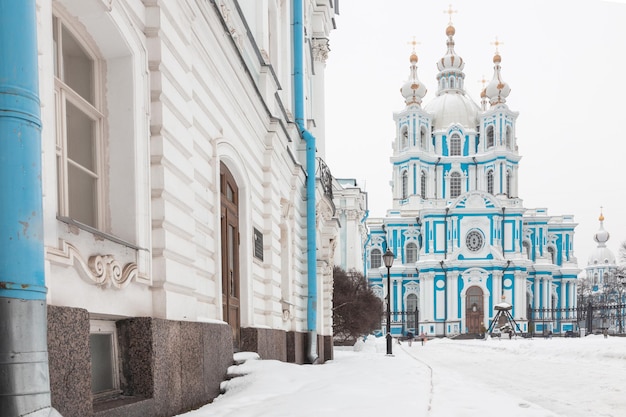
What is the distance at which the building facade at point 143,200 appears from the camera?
344 centimetres

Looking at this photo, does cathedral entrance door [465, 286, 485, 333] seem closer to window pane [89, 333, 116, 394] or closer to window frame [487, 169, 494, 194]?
window frame [487, 169, 494, 194]

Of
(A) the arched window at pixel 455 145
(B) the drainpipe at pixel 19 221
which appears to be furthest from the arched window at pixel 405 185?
(B) the drainpipe at pixel 19 221

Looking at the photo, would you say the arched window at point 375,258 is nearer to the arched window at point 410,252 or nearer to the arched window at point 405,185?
the arched window at point 410,252

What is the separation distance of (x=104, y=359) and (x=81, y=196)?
1118mm

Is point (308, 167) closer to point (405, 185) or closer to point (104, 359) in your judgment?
point (104, 359)

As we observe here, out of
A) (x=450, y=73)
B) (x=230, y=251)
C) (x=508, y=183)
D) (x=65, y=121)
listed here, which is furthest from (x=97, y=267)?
(x=450, y=73)

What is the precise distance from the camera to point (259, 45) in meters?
9.81

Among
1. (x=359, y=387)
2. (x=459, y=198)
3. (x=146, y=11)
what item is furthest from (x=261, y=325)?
(x=459, y=198)

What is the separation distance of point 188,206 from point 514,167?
2539 inches

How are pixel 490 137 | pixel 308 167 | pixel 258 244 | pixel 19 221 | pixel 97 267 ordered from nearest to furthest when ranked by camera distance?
1. pixel 19 221
2. pixel 97 267
3. pixel 258 244
4. pixel 308 167
5. pixel 490 137

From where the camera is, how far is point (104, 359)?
4.31 meters

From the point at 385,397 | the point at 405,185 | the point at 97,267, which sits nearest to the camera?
the point at 97,267

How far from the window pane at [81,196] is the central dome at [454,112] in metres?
66.3

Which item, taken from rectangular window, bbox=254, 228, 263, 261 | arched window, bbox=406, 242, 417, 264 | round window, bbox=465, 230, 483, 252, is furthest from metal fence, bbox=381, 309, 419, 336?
rectangular window, bbox=254, 228, 263, 261
